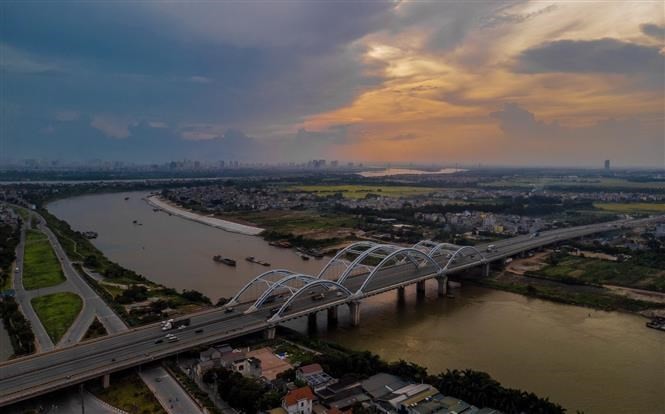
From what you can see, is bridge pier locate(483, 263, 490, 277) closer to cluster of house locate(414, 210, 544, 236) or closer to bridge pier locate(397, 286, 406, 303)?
bridge pier locate(397, 286, 406, 303)

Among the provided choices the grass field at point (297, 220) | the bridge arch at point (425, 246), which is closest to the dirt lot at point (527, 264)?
the bridge arch at point (425, 246)

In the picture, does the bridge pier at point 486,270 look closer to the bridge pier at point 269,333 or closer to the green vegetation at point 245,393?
the bridge pier at point 269,333

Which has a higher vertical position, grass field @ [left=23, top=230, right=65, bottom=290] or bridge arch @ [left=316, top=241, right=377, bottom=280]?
bridge arch @ [left=316, top=241, right=377, bottom=280]

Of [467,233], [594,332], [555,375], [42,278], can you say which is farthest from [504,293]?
[42,278]

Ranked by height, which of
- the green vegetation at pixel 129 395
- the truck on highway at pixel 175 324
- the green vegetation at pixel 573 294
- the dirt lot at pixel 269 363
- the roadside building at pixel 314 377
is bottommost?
the green vegetation at pixel 573 294

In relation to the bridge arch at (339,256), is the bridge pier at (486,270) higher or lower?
lower

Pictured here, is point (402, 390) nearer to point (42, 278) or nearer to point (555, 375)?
point (555, 375)

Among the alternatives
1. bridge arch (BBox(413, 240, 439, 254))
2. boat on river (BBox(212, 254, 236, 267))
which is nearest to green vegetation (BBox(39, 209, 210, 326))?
boat on river (BBox(212, 254, 236, 267))
